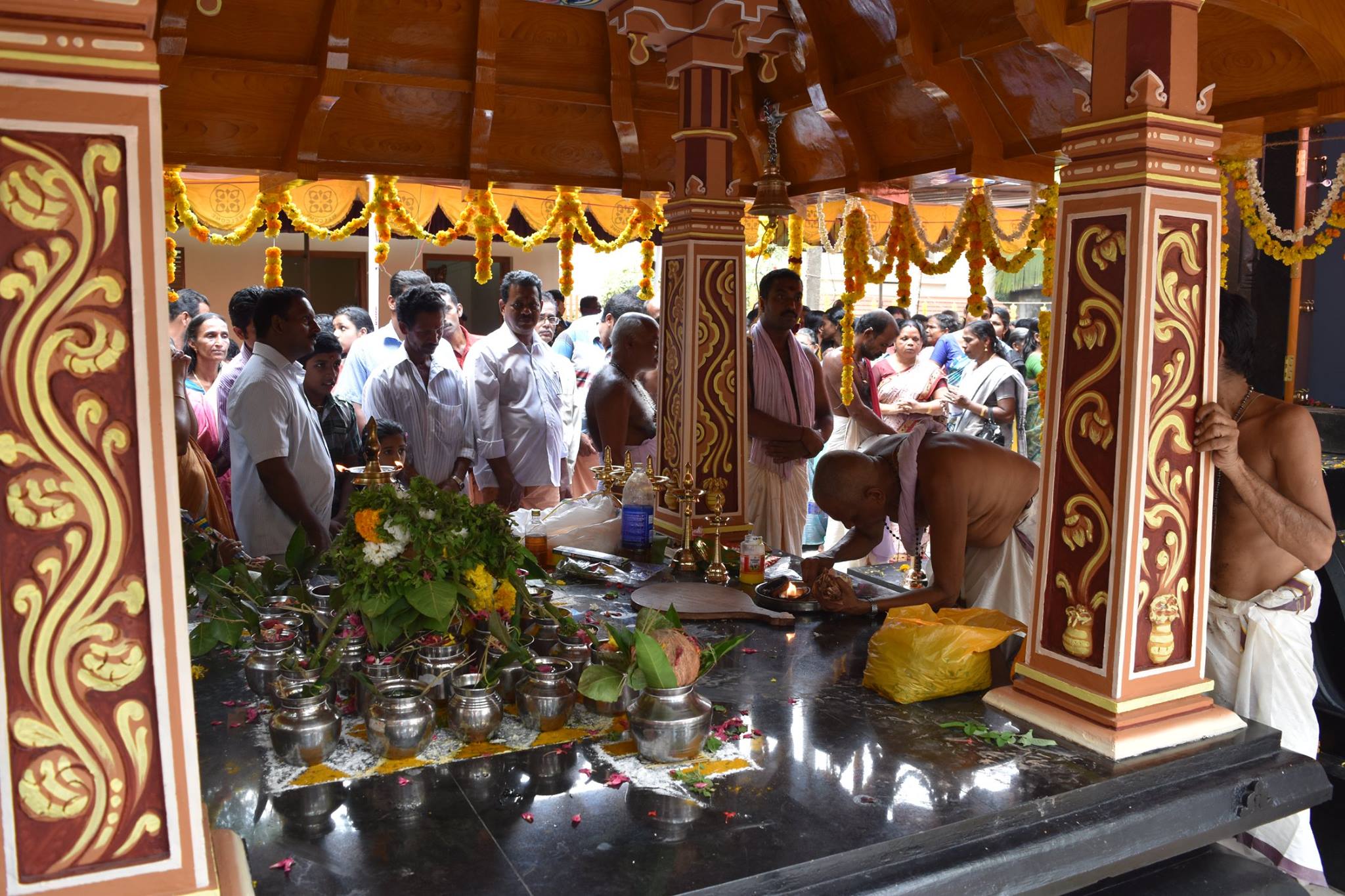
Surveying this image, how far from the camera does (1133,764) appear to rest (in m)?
2.28

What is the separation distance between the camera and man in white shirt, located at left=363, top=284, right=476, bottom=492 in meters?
5.41

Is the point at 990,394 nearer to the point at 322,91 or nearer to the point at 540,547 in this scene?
the point at 540,547

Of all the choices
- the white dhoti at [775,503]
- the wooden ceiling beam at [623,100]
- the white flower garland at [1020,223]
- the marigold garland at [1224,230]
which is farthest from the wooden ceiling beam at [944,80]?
the white dhoti at [775,503]

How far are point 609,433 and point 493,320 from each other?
23.2ft

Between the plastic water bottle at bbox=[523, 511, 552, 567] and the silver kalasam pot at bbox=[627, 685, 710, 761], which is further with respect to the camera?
the plastic water bottle at bbox=[523, 511, 552, 567]

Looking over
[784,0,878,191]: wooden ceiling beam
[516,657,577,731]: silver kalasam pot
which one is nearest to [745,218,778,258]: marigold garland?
[784,0,878,191]: wooden ceiling beam

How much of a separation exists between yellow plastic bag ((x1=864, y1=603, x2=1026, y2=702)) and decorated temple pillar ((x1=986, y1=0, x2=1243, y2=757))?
7.6 inches

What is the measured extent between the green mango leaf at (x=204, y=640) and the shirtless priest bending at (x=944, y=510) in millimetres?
1752

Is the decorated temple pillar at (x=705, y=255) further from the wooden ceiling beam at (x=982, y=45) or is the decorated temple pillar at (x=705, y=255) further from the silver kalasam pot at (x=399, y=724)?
the silver kalasam pot at (x=399, y=724)

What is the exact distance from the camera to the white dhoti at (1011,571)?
3.49m

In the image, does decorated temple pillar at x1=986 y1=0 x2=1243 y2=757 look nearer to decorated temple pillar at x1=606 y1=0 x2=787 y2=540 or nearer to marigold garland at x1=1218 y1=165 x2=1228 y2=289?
marigold garland at x1=1218 y1=165 x2=1228 y2=289

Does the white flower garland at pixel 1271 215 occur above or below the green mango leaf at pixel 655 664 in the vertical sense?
above

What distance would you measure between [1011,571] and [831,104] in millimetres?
2839

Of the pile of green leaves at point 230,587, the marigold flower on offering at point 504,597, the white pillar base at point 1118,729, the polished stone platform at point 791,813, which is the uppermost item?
the marigold flower on offering at point 504,597
